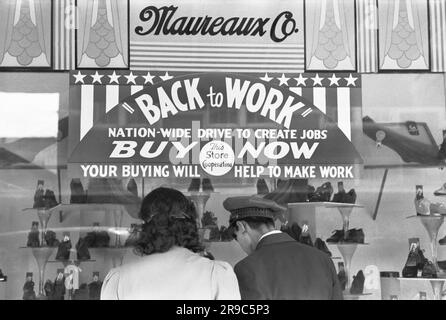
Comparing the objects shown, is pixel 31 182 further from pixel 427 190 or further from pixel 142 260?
pixel 427 190

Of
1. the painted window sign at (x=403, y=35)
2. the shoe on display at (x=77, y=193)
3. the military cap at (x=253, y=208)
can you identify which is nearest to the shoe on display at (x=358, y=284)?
the military cap at (x=253, y=208)

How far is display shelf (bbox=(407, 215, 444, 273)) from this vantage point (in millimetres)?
5031

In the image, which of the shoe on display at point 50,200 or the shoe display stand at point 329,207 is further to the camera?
the shoe display stand at point 329,207

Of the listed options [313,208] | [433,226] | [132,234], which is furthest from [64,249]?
[433,226]

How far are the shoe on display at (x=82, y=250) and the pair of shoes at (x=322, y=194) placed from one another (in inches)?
62.5

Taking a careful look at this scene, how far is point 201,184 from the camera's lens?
15.4 feet

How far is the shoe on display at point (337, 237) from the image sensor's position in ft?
16.7

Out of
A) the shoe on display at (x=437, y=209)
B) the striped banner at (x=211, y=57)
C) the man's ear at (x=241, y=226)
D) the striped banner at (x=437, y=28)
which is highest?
the striped banner at (x=437, y=28)

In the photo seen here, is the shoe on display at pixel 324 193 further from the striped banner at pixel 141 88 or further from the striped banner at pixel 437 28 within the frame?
the striped banner at pixel 437 28

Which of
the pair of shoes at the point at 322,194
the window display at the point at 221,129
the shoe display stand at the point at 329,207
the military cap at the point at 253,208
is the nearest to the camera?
the military cap at the point at 253,208

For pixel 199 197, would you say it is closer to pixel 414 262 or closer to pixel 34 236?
pixel 34 236

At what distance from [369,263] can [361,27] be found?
1694mm

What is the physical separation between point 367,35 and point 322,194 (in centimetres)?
117
